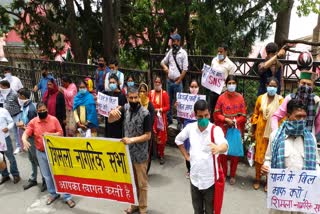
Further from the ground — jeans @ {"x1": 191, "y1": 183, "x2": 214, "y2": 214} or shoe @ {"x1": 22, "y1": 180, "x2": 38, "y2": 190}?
jeans @ {"x1": 191, "y1": 183, "x2": 214, "y2": 214}

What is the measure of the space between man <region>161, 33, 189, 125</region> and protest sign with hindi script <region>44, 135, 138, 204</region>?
2962 millimetres

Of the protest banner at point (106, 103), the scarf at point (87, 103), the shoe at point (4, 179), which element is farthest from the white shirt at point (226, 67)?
the shoe at point (4, 179)

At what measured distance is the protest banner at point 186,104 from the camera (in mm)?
6379

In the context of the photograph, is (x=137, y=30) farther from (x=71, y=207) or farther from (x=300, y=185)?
(x=300, y=185)

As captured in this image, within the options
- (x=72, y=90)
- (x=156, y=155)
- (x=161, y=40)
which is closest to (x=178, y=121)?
(x=156, y=155)

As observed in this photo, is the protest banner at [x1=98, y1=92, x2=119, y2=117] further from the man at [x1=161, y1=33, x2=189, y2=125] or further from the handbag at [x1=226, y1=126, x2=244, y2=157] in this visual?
the handbag at [x1=226, y1=126, x2=244, y2=157]

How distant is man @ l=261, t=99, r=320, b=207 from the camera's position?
332 cm

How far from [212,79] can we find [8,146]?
4178mm

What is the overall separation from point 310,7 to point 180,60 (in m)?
11.0

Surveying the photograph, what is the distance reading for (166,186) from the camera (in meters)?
5.97

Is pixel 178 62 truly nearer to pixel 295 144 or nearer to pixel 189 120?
pixel 189 120

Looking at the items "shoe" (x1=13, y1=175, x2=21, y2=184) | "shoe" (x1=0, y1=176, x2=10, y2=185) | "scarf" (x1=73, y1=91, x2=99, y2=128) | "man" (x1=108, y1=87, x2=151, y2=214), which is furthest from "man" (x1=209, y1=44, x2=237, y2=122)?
"shoe" (x1=0, y1=176, x2=10, y2=185)

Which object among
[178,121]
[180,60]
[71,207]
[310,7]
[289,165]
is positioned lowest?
[71,207]

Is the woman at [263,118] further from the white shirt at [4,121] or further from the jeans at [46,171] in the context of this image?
the white shirt at [4,121]
